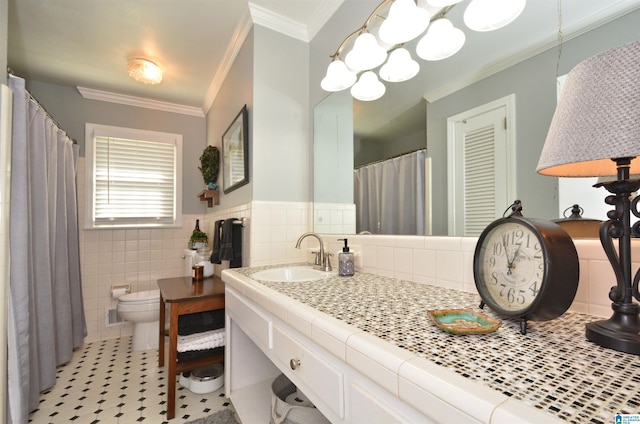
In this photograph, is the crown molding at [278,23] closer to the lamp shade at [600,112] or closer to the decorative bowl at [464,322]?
the lamp shade at [600,112]

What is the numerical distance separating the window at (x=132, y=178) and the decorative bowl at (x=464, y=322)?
125 inches

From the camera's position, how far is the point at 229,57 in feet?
7.76

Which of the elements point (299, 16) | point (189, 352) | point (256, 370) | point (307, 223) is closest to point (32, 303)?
point (189, 352)

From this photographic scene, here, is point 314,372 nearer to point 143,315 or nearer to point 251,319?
point 251,319

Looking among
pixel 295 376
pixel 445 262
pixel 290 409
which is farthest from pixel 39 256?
pixel 445 262

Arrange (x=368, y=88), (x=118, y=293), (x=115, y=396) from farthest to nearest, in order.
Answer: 1. (x=118, y=293)
2. (x=115, y=396)
3. (x=368, y=88)

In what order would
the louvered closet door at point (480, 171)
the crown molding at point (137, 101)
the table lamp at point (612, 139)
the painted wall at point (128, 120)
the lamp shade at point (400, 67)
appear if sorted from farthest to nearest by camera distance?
the crown molding at point (137, 101) < the painted wall at point (128, 120) < the lamp shade at point (400, 67) < the louvered closet door at point (480, 171) < the table lamp at point (612, 139)

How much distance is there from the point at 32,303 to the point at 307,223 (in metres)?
1.72

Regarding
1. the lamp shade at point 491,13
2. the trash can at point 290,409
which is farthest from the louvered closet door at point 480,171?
the trash can at point 290,409

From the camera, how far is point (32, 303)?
1.76 m

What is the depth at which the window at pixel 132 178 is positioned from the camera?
9.65 ft

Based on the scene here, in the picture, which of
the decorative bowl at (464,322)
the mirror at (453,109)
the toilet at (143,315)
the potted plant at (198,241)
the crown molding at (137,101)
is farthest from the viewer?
the crown molding at (137,101)

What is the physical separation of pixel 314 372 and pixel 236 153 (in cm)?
180

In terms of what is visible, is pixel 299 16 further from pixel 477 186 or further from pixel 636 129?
pixel 636 129
